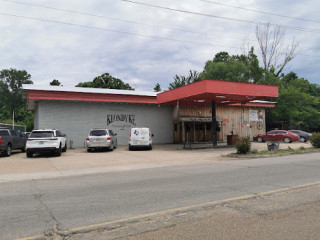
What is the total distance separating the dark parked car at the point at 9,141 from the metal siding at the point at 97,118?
2889 mm

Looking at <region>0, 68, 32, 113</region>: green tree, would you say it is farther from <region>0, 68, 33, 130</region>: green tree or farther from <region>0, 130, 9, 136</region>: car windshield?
<region>0, 130, 9, 136</region>: car windshield

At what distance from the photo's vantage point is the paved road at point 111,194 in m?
4.99

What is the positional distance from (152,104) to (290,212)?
23.7m

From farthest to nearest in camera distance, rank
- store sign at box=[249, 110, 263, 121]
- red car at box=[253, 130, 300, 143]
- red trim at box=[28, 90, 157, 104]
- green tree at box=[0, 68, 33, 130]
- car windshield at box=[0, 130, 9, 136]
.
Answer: green tree at box=[0, 68, 33, 130]
store sign at box=[249, 110, 263, 121]
red car at box=[253, 130, 300, 143]
red trim at box=[28, 90, 157, 104]
car windshield at box=[0, 130, 9, 136]

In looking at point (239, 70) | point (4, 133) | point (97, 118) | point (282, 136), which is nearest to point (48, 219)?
point (4, 133)

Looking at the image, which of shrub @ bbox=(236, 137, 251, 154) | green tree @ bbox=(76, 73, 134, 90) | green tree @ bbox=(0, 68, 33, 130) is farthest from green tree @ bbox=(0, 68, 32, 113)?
shrub @ bbox=(236, 137, 251, 154)

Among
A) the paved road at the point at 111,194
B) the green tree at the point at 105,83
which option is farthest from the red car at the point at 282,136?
the green tree at the point at 105,83

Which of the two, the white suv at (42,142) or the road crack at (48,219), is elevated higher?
the white suv at (42,142)

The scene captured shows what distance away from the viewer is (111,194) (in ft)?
22.8

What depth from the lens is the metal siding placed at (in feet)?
77.9

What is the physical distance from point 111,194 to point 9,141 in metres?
14.5

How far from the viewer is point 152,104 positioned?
2842cm

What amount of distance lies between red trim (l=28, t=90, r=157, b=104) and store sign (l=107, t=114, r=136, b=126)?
64.6 inches

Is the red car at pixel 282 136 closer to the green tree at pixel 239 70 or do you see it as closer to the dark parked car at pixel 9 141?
the green tree at pixel 239 70
